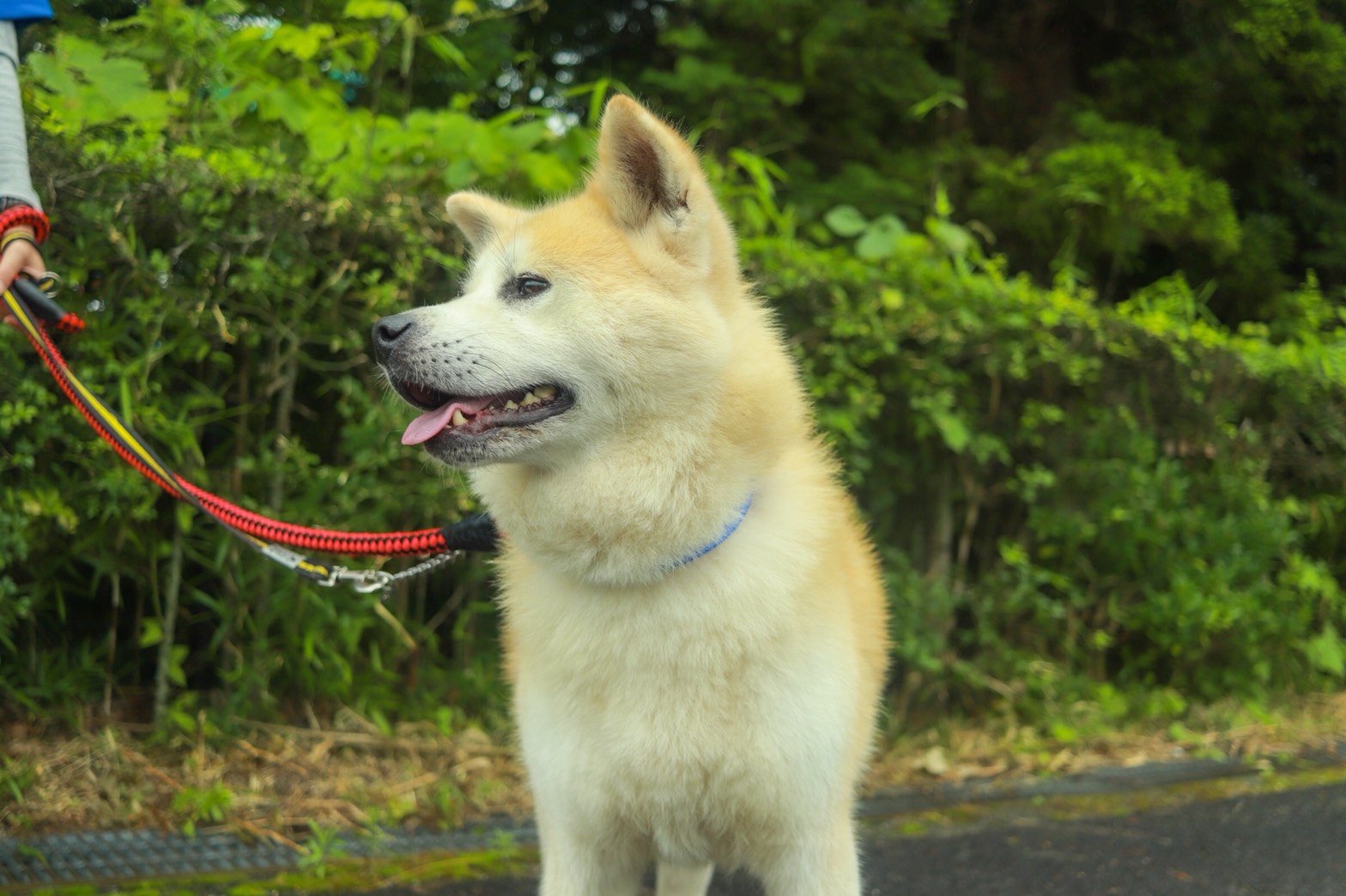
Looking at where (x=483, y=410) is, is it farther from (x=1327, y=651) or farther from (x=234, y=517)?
(x=1327, y=651)

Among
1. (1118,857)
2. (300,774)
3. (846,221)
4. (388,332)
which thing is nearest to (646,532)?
(388,332)

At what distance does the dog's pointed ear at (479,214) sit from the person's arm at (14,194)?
85cm

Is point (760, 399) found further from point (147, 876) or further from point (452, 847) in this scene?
point (147, 876)

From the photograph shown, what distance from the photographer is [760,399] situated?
199 cm

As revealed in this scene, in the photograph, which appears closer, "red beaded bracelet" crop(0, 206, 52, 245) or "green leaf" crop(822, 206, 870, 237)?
"red beaded bracelet" crop(0, 206, 52, 245)

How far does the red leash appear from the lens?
6.95 ft

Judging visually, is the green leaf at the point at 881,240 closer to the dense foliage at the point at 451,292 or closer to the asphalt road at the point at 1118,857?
the dense foliage at the point at 451,292

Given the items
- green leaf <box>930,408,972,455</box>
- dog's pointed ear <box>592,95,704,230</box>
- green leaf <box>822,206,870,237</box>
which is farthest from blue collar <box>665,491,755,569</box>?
green leaf <box>822,206,870,237</box>

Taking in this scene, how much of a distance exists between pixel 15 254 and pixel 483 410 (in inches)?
40.7

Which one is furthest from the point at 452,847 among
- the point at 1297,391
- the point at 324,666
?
the point at 1297,391

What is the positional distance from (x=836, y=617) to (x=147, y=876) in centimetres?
193

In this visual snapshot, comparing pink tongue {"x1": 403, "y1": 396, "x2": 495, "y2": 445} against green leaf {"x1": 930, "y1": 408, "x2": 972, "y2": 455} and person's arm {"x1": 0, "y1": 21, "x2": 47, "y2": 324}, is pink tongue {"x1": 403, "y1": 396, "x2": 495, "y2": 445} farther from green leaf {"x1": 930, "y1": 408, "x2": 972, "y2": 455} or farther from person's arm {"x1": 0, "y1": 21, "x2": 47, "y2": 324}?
green leaf {"x1": 930, "y1": 408, "x2": 972, "y2": 455}

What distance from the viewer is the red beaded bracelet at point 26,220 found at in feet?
6.73

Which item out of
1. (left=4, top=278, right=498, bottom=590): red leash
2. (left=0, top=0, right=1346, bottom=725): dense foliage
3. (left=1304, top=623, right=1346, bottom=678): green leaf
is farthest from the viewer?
(left=1304, top=623, right=1346, bottom=678): green leaf
